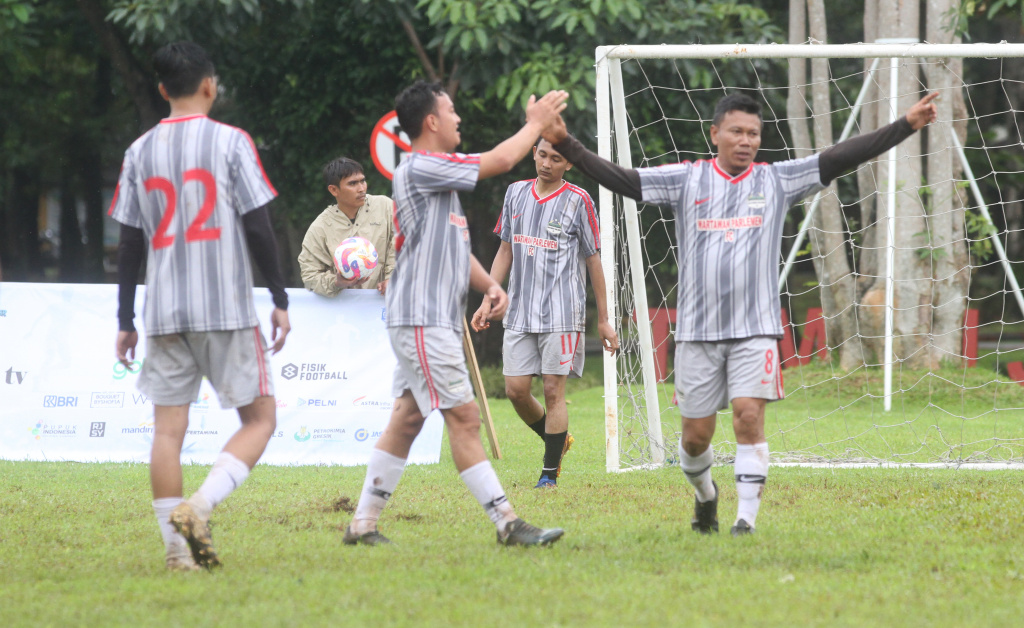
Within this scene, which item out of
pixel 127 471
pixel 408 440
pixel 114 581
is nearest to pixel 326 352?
pixel 127 471

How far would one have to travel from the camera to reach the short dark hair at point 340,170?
7.34 m

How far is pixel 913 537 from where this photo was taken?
16.2ft

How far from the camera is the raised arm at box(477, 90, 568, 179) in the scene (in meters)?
4.59

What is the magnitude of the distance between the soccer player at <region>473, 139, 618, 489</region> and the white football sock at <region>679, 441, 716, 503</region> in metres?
1.68

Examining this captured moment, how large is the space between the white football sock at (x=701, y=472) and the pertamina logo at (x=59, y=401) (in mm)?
4839

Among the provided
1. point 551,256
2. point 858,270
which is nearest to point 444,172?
point 551,256

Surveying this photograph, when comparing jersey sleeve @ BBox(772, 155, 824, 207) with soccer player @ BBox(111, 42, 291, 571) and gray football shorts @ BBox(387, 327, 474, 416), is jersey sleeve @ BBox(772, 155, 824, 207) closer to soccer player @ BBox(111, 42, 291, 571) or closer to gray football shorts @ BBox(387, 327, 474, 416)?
gray football shorts @ BBox(387, 327, 474, 416)

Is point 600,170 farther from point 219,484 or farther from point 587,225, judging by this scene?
point 219,484

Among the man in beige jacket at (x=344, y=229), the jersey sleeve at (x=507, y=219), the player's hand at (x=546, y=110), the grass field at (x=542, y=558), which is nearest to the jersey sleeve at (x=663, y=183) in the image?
the player's hand at (x=546, y=110)

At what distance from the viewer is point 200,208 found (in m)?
4.33

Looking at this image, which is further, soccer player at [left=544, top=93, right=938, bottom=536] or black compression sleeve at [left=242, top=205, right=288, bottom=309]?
soccer player at [left=544, top=93, right=938, bottom=536]

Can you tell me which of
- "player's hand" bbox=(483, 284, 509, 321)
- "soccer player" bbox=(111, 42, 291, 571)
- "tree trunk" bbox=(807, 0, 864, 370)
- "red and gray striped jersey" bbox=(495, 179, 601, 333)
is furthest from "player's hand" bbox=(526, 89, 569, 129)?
"tree trunk" bbox=(807, 0, 864, 370)

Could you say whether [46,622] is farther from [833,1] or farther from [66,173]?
[66,173]

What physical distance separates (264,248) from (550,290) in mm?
2641
